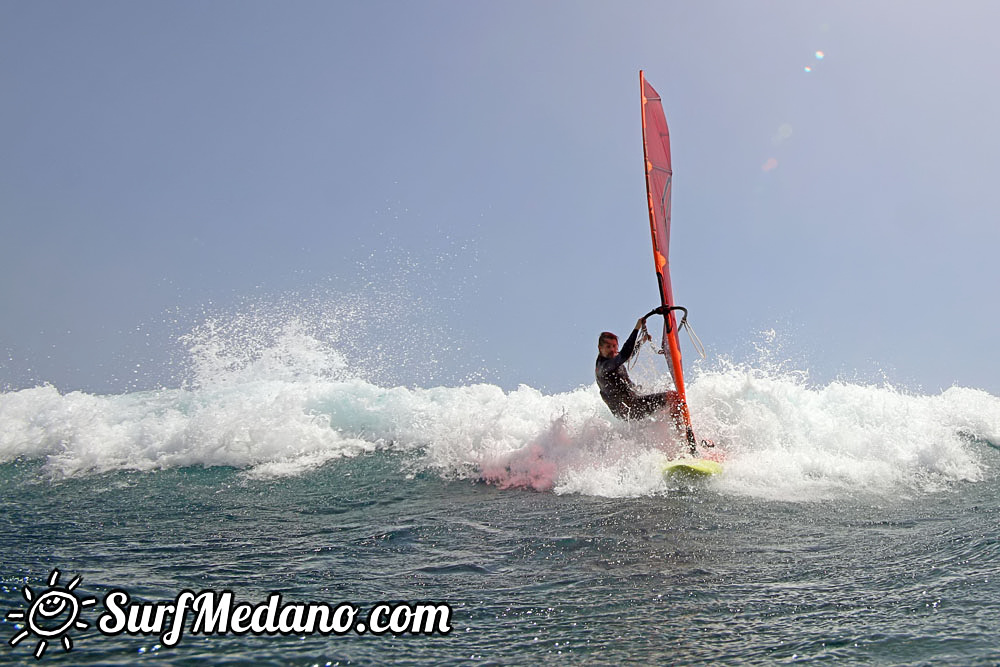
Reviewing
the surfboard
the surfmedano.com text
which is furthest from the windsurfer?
the surfmedano.com text

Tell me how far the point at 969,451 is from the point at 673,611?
299 inches

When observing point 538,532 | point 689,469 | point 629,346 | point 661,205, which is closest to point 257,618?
point 538,532

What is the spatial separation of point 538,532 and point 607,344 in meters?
3.25

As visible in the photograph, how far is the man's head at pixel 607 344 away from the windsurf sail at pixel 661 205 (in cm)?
74

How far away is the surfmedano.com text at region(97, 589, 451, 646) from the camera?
263 centimetres

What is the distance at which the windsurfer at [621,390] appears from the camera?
7.06 m

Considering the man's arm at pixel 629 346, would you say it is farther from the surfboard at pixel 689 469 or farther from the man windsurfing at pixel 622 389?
the surfboard at pixel 689 469

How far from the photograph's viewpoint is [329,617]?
278cm

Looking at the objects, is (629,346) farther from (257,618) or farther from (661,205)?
(257,618)

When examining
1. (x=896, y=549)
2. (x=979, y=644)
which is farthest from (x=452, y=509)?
(x=979, y=644)

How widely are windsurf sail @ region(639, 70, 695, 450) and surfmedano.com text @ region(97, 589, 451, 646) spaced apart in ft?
16.0

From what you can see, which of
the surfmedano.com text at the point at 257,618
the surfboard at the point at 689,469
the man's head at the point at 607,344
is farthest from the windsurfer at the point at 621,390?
the surfmedano.com text at the point at 257,618

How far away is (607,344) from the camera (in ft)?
23.6

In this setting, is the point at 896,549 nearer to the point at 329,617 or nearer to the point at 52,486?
the point at 329,617
